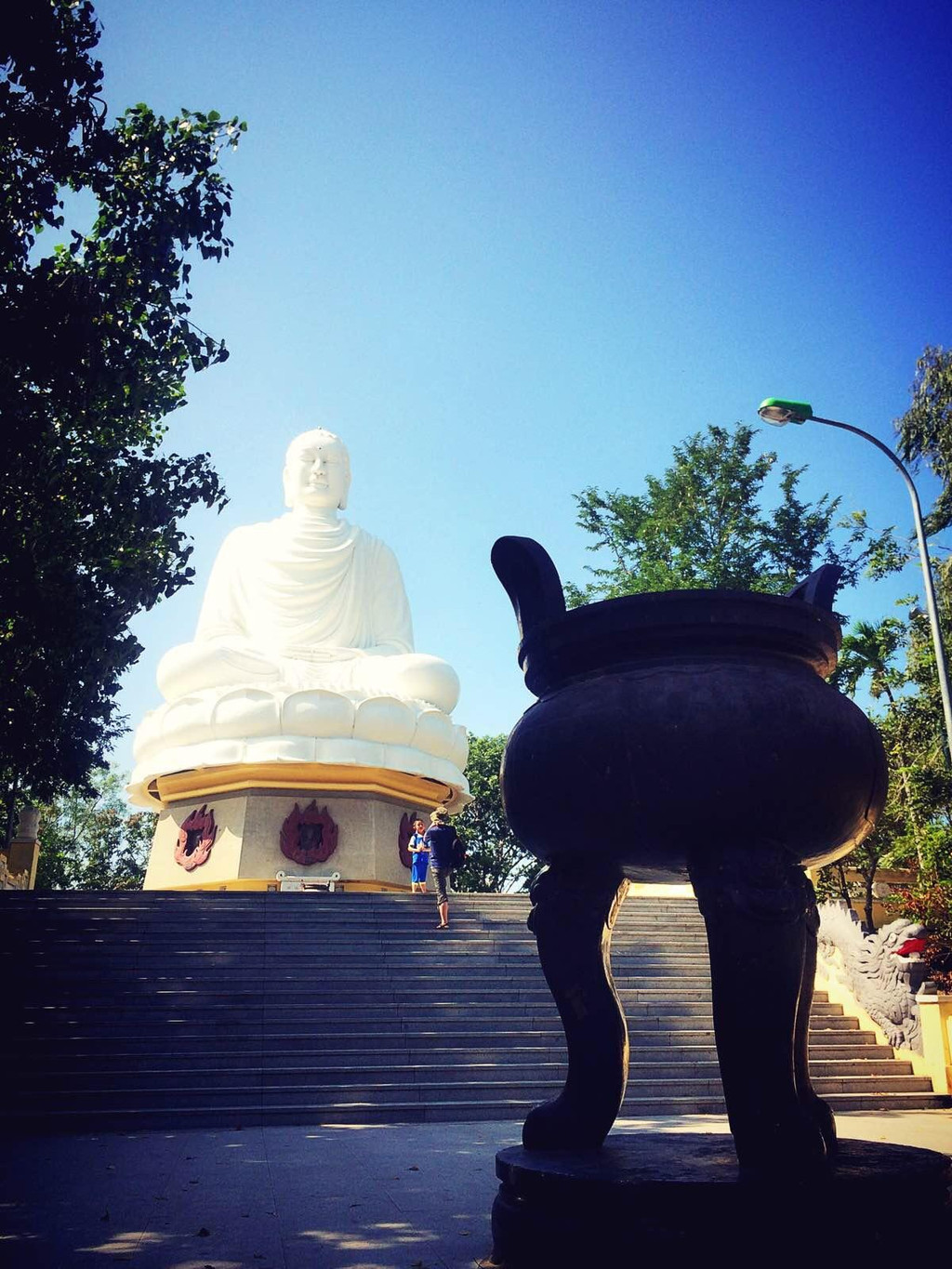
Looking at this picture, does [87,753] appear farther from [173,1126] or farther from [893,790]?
[893,790]

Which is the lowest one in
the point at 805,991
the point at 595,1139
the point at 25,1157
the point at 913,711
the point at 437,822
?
the point at 25,1157

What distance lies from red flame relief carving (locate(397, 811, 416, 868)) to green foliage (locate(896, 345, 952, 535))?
421 inches

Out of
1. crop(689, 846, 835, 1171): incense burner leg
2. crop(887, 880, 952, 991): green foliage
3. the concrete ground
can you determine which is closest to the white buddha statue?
crop(887, 880, 952, 991): green foliage

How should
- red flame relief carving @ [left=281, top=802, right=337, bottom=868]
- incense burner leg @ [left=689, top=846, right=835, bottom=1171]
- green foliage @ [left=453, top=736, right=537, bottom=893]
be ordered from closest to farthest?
1. incense burner leg @ [left=689, top=846, right=835, bottom=1171]
2. red flame relief carving @ [left=281, top=802, right=337, bottom=868]
3. green foliage @ [left=453, top=736, right=537, bottom=893]

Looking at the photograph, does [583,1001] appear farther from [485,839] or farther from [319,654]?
[485,839]

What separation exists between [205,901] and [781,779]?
362 inches

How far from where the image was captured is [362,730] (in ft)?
50.6

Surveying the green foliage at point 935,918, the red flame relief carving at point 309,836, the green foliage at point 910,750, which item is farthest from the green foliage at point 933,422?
the red flame relief carving at point 309,836

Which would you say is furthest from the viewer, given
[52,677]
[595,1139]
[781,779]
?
[52,677]

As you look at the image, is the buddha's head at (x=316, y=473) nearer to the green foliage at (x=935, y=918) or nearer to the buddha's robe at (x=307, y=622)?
the buddha's robe at (x=307, y=622)

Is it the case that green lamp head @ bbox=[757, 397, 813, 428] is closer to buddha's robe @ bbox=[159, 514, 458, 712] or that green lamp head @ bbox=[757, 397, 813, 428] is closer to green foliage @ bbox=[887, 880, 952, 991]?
green foliage @ bbox=[887, 880, 952, 991]

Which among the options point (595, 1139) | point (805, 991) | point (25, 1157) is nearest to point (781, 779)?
point (805, 991)

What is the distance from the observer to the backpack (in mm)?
11328

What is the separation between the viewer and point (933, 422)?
1734cm
